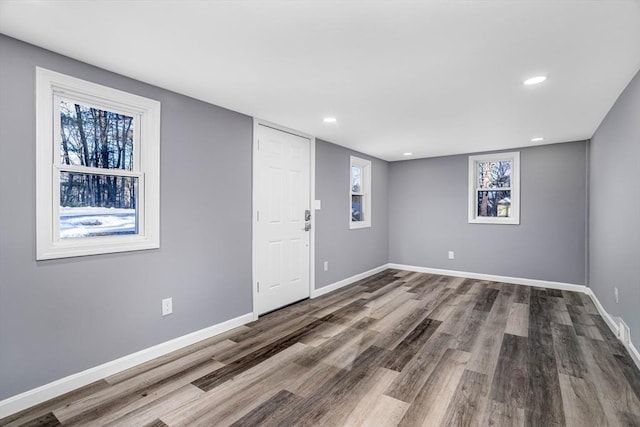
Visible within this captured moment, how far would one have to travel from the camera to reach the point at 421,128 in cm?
382

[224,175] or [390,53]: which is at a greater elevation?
[390,53]

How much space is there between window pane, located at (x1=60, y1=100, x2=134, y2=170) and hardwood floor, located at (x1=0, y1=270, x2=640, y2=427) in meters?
1.61

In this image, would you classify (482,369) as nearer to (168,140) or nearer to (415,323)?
(415,323)

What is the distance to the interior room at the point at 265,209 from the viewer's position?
5.88 ft

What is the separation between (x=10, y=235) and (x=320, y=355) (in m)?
2.31

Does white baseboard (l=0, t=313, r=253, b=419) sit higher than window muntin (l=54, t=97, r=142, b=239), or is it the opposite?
window muntin (l=54, t=97, r=142, b=239)

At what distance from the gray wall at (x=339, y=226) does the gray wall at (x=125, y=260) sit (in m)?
1.36

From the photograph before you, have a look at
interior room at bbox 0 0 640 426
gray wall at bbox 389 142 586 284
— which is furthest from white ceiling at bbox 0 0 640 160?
gray wall at bbox 389 142 586 284

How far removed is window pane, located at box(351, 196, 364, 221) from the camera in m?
5.37

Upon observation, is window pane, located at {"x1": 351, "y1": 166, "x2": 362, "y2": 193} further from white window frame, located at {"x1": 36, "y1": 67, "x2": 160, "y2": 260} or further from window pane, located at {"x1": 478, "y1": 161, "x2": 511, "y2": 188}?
white window frame, located at {"x1": 36, "y1": 67, "x2": 160, "y2": 260}

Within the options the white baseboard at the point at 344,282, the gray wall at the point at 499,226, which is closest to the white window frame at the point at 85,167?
the white baseboard at the point at 344,282

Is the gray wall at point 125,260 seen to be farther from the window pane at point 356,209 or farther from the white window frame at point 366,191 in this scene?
the white window frame at point 366,191

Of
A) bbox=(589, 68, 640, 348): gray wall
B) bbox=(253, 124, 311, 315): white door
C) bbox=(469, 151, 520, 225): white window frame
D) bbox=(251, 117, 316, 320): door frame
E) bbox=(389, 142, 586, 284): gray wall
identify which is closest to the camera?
bbox=(589, 68, 640, 348): gray wall

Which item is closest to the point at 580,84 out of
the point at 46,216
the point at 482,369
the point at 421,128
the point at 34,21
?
the point at 421,128
